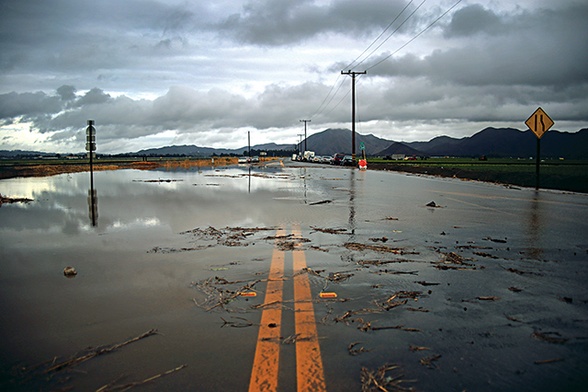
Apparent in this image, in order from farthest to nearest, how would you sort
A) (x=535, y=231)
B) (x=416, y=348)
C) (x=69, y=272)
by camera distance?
1. (x=535, y=231)
2. (x=69, y=272)
3. (x=416, y=348)

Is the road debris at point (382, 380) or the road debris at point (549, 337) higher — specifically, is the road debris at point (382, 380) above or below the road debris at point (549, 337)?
above

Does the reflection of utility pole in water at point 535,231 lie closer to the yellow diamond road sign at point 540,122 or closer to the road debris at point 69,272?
the road debris at point 69,272

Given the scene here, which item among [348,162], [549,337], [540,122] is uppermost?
[540,122]

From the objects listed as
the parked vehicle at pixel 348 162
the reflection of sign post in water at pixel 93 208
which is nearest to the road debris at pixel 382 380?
the reflection of sign post in water at pixel 93 208

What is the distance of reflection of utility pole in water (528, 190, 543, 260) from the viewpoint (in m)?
Result: 7.56

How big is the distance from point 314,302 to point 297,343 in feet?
3.61

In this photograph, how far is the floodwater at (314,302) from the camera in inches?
133

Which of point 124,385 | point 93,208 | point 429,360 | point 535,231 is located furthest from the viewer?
point 93,208

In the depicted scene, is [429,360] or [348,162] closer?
[429,360]

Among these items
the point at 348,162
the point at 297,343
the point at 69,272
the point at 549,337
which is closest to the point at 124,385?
the point at 297,343

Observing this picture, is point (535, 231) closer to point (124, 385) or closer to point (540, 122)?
point (124, 385)

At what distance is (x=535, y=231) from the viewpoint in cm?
981

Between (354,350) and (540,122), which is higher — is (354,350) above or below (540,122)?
below

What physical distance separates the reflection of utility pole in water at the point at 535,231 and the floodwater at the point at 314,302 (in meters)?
0.07
